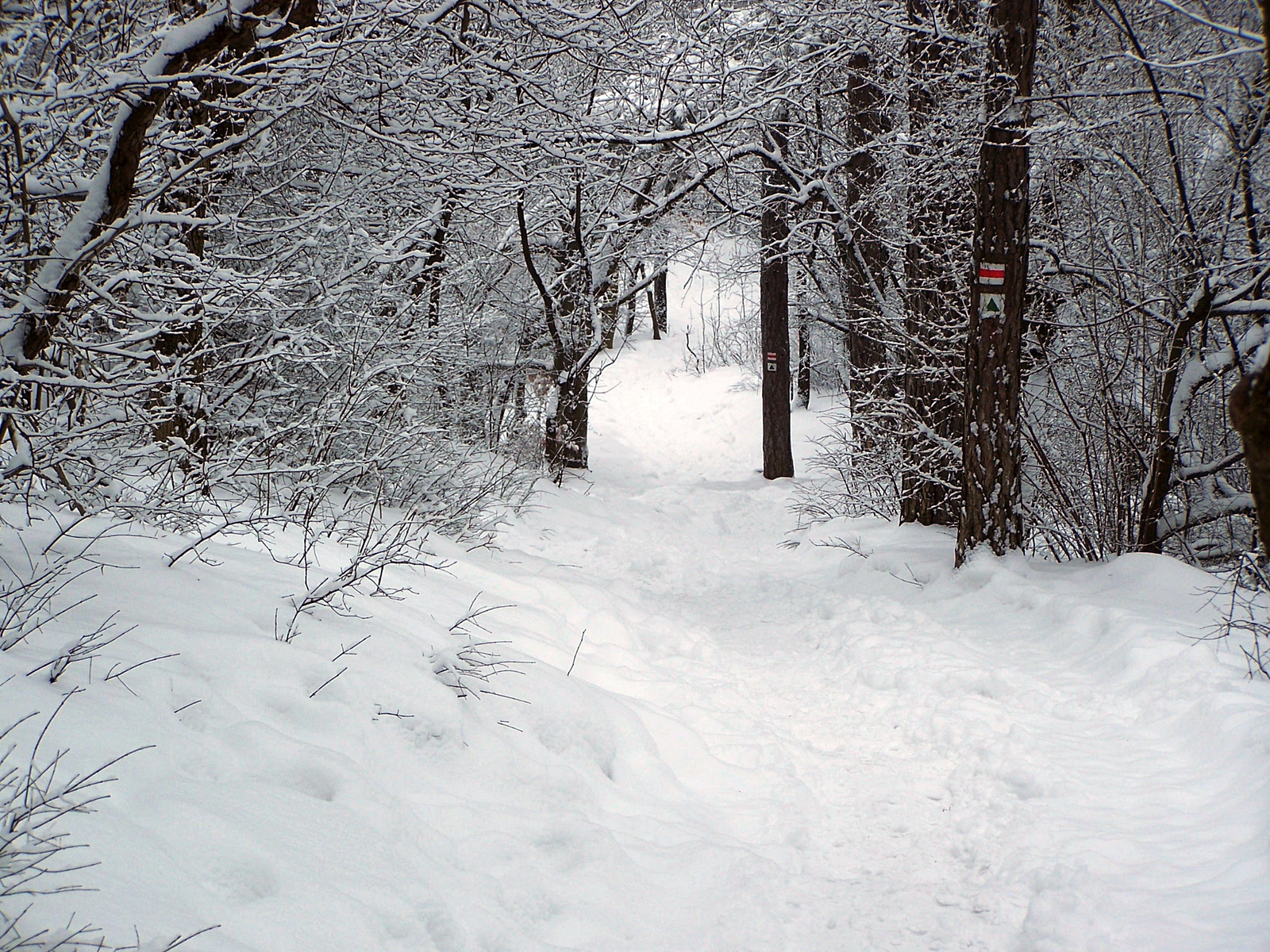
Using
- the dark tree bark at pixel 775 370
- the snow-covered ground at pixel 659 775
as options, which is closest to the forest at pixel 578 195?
the snow-covered ground at pixel 659 775

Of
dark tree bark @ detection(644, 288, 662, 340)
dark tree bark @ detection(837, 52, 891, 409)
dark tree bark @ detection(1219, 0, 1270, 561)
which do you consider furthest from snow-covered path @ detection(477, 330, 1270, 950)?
dark tree bark @ detection(644, 288, 662, 340)

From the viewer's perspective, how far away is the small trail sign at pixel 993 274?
609 cm

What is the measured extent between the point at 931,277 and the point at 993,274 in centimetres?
119

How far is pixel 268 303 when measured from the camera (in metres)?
5.27

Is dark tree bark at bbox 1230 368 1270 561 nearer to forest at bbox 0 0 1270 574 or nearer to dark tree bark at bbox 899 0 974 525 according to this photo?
forest at bbox 0 0 1270 574

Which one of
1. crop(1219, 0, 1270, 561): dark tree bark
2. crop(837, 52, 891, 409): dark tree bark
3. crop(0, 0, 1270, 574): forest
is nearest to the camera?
crop(1219, 0, 1270, 561): dark tree bark

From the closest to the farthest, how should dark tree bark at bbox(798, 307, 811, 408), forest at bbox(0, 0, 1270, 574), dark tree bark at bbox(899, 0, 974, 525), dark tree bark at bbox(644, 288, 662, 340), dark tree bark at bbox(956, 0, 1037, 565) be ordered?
1. forest at bbox(0, 0, 1270, 574)
2. dark tree bark at bbox(956, 0, 1037, 565)
3. dark tree bark at bbox(899, 0, 974, 525)
4. dark tree bark at bbox(798, 307, 811, 408)
5. dark tree bark at bbox(644, 288, 662, 340)

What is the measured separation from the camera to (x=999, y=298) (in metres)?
6.12

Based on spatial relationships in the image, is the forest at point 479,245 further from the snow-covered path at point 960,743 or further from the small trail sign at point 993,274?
the snow-covered path at point 960,743

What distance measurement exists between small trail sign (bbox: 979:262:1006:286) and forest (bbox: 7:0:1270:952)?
3cm

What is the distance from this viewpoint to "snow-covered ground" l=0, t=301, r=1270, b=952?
2273mm

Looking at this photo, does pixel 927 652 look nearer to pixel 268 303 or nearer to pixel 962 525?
pixel 962 525

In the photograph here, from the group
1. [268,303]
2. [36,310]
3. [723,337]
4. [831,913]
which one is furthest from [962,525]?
[723,337]

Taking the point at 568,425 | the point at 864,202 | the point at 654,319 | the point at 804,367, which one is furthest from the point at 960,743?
the point at 654,319
